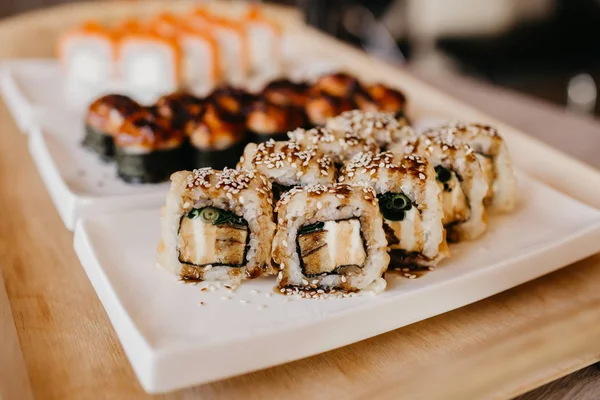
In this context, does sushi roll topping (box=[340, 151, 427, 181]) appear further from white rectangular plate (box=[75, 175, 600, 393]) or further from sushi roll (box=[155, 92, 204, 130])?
sushi roll (box=[155, 92, 204, 130])

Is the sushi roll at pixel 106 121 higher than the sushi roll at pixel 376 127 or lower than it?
lower

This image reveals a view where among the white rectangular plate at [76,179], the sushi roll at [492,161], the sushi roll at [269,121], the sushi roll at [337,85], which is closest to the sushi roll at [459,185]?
the sushi roll at [492,161]

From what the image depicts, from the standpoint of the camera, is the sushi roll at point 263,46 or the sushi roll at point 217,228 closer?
the sushi roll at point 217,228

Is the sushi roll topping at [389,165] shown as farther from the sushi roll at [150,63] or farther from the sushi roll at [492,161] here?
the sushi roll at [150,63]

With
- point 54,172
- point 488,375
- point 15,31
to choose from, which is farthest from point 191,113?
point 15,31

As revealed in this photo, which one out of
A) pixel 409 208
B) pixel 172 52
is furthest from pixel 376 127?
pixel 172 52

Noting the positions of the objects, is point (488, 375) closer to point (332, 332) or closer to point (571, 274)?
point (332, 332)

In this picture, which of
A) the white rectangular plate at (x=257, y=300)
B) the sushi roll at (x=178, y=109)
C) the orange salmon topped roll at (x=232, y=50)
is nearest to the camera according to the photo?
the white rectangular plate at (x=257, y=300)

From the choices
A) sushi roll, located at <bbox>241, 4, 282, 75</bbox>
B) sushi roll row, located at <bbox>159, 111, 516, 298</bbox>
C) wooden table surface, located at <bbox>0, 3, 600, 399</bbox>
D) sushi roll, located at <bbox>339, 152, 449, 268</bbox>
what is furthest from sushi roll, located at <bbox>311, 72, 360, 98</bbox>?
wooden table surface, located at <bbox>0, 3, 600, 399</bbox>
